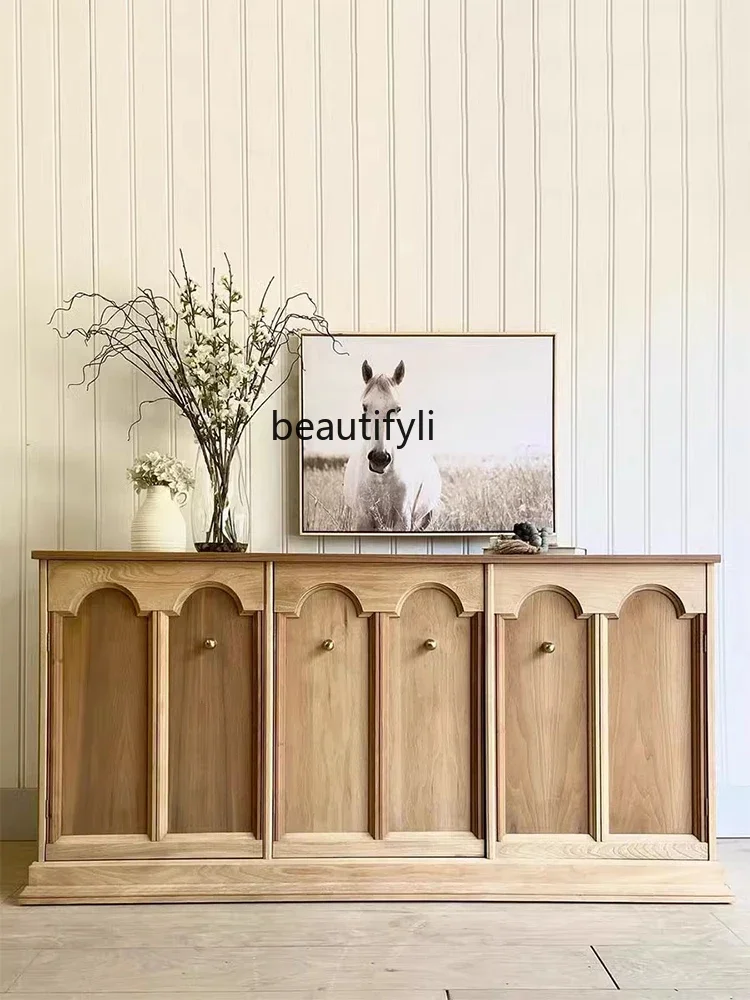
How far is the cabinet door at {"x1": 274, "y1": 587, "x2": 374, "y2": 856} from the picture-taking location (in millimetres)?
2262

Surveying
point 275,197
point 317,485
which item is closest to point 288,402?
point 317,485

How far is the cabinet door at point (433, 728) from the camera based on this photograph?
2262 millimetres

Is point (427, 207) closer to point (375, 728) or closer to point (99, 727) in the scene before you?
point (375, 728)

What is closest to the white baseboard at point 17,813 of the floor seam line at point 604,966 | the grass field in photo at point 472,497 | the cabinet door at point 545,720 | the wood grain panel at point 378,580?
the wood grain panel at point 378,580

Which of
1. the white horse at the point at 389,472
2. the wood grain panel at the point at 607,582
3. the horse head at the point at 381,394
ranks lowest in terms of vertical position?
the wood grain panel at the point at 607,582

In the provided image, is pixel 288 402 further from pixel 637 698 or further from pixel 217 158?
pixel 637 698

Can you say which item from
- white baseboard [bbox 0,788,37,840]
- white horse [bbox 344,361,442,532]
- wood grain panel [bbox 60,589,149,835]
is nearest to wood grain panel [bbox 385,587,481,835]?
white horse [bbox 344,361,442,532]

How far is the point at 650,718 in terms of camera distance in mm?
2285

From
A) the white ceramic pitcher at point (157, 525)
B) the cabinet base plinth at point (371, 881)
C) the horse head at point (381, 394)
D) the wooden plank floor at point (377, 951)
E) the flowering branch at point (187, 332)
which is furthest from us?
the horse head at point (381, 394)

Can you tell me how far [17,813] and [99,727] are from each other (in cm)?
69

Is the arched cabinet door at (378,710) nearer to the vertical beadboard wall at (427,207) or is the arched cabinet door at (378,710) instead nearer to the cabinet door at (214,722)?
the cabinet door at (214,722)

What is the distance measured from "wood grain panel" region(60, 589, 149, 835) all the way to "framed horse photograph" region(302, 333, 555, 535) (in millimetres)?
680

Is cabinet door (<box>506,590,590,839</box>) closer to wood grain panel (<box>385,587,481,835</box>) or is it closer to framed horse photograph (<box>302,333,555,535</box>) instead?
wood grain panel (<box>385,587,481,835</box>)

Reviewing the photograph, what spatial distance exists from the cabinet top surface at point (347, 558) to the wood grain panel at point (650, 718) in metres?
0.12
